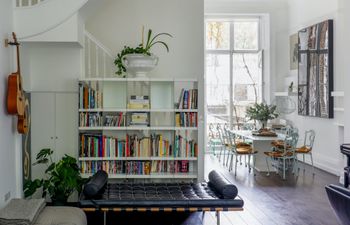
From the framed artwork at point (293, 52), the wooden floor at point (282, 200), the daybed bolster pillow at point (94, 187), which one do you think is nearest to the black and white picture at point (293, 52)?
the framed artwork at point (293, 52)

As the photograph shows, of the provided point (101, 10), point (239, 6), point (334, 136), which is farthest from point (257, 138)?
point (239, 6)

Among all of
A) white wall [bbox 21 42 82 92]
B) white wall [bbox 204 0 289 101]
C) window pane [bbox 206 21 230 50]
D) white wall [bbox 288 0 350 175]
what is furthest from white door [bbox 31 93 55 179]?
window pane [bbox 206 21 230 50]

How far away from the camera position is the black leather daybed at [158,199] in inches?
178

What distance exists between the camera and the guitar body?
4.76 metres

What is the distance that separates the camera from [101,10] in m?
7.69

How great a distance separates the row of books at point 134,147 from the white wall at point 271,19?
5868 mm

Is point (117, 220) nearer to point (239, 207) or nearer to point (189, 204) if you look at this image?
point (189, 204)

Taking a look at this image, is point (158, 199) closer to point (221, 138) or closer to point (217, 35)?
point (221, 138)

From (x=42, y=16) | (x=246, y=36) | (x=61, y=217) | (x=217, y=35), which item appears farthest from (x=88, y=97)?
(x=246, y=36)

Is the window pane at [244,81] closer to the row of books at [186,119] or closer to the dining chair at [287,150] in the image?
the dining chair at [287,150]

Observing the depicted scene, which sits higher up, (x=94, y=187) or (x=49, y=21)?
(x=49, y=21)

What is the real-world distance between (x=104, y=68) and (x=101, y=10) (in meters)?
1.13

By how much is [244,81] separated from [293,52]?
1.83m

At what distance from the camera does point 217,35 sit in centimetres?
1183
